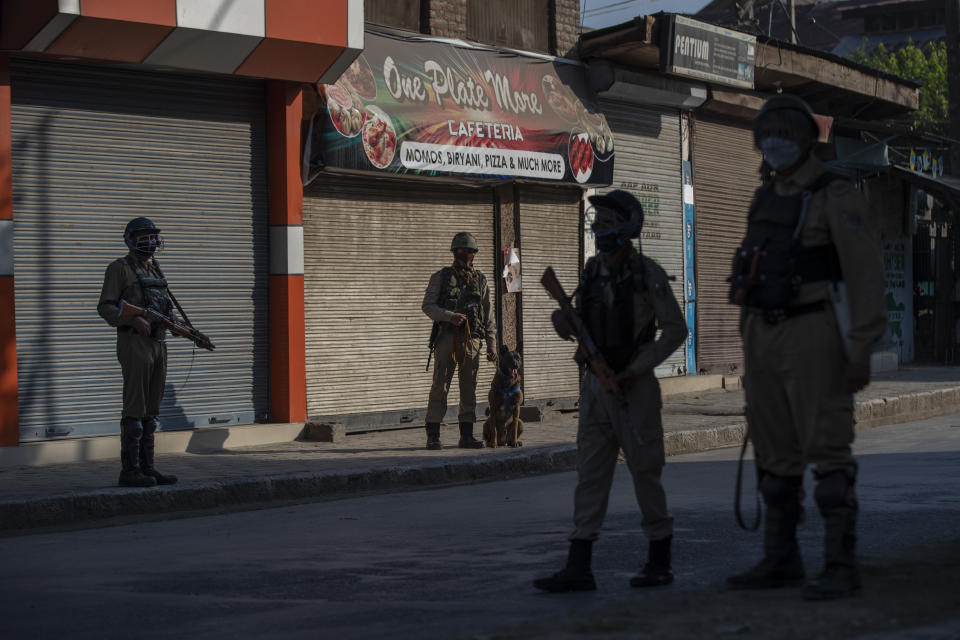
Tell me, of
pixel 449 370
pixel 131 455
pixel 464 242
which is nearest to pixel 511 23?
pixel 464 242

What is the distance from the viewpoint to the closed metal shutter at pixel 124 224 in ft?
36.6

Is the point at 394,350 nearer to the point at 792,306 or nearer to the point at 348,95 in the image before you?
the point at 348,95

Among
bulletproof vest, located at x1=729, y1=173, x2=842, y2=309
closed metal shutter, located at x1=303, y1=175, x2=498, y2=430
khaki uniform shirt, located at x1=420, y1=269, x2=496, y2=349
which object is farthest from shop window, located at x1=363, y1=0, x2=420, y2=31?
bulletproof vest, located at x1=729, y1=173, x2=842, y2=309

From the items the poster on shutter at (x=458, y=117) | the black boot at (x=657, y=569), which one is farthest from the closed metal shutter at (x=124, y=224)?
the black boot at (x=657, y=569)

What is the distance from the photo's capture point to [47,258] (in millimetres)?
11234

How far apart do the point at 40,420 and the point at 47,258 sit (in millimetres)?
1416

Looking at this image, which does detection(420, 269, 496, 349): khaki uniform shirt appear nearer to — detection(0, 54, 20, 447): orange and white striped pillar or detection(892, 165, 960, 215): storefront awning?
detection(0, 54, 20, 447): orange and white striped pillar

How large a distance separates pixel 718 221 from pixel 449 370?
359 inches

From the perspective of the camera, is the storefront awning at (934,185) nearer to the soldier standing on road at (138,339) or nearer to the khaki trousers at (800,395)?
the soldier standing on road at (138,339)

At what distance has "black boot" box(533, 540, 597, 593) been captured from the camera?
5441 millimetres

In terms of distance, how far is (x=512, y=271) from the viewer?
51.6 feet

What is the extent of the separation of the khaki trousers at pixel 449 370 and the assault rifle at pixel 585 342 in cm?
618

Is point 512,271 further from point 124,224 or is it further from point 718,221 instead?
point 718,221

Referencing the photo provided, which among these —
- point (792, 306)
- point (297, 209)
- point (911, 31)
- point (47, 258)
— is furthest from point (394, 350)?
point (911, 31)
